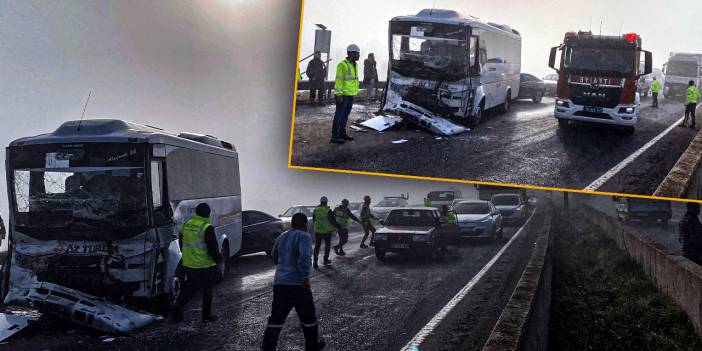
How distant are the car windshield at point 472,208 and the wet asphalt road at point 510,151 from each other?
10794mm

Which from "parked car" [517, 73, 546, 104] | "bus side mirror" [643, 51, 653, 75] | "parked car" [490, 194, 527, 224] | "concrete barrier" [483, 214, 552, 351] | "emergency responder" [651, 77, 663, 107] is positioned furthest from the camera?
"parked car" [490, 194, 527, 224]

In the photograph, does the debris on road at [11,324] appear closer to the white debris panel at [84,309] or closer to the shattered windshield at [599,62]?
the white debris panel at [84,309]

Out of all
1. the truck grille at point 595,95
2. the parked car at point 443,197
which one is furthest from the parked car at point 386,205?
the truck grille at point 595,95

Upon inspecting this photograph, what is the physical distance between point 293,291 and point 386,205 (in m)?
26.1

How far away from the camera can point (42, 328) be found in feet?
36.3

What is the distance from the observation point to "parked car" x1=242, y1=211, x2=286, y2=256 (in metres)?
19.1

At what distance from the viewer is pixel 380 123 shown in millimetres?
13992

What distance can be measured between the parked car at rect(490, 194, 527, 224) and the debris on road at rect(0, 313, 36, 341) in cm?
2413

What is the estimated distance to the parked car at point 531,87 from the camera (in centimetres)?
1538

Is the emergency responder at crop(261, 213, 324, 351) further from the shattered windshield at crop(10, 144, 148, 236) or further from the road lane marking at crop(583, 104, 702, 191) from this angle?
the road lane marking at crop(583, 104, 702, 191)

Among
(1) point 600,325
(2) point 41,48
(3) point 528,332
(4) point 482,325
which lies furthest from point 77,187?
(2) point 41,48

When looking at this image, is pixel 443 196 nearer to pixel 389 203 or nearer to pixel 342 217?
pixel 389 203

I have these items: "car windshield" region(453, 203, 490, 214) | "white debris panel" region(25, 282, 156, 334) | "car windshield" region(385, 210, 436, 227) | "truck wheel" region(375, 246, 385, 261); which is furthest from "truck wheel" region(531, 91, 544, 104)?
"car windshield" region(453, 203, 490, 214)

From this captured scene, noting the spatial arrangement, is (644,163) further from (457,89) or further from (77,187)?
(77,187)
